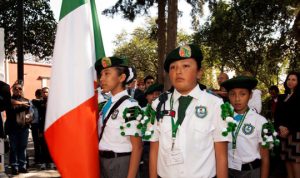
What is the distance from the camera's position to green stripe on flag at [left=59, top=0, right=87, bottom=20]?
11.4ft

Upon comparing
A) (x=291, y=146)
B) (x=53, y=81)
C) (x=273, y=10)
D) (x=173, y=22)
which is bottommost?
(x=291, y=146)

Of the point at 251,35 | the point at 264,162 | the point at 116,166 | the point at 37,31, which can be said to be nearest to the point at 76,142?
the point at 116,166

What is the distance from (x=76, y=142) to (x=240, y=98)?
1656 mm

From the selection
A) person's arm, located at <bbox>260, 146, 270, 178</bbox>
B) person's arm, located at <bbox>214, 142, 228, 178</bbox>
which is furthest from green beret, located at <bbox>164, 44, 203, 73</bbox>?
person's arm, located at <bbox>260, 146, 270, 178</bbox>

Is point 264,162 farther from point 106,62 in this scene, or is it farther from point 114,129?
point 106,62

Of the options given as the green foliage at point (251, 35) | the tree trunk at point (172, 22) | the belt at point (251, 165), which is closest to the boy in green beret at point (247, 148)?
the belt at point (251, 165)

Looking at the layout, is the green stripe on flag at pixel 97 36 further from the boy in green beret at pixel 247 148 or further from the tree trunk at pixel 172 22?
the tree trunk at pixel 172 22

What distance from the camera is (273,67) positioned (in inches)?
946

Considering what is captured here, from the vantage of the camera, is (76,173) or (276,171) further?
(276,171)

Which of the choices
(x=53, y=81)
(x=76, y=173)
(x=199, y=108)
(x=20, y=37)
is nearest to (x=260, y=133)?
(x=199, y=108)

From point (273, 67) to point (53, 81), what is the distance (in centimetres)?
2240

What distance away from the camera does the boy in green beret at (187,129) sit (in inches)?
107

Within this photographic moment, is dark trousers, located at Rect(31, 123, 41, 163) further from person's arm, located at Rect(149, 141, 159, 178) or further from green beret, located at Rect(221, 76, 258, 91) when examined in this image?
person's arm, located at Rect(149, 141, 159, 178)

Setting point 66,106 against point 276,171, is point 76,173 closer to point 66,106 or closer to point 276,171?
point 66,106
